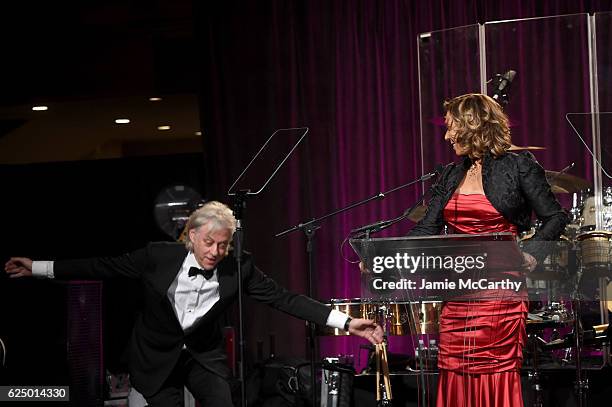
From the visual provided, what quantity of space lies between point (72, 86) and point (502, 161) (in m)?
5.07

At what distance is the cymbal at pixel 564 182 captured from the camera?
4723 millimetres

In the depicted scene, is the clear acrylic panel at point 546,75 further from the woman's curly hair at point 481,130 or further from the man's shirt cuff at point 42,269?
the man's shirt cuff at point 42,269

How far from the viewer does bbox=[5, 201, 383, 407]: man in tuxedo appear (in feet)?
14.3

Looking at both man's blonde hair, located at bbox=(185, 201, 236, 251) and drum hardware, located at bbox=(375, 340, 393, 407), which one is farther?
man's blonde hair, located at bbox=(185, 201, 236, 251)

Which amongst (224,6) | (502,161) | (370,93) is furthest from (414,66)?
(502,161)

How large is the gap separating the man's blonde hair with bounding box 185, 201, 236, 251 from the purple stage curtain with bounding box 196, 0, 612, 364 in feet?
8.36

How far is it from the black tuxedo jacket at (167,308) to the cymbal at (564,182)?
1.35 metres

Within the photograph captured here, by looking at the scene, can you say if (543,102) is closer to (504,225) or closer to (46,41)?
(504,225)

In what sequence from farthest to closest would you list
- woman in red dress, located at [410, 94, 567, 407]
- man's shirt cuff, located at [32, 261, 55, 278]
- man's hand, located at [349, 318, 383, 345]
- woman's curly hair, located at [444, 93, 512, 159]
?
1. man's shirt cuff, located at [32, 261, 55, 278]
2. man's hand, located at [349, 318, 383, 345]
3. woman's curly hair, located at [444, 93, 512, 159]
4. woman in red dress, located at [410, 94, 567, 407]

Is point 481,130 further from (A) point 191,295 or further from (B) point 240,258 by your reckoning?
(A) point 191,295

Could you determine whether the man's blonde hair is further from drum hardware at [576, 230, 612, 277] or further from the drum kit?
drum hardware at [576, 230, 612, 277]

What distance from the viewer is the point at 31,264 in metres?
4.73

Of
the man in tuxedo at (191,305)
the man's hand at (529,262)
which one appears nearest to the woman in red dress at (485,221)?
the man's hand at (529,262)

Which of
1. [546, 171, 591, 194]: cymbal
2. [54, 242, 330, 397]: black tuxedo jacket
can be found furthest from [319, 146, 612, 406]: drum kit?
[54, 242, 330, 397]: black tuxedo jacket
